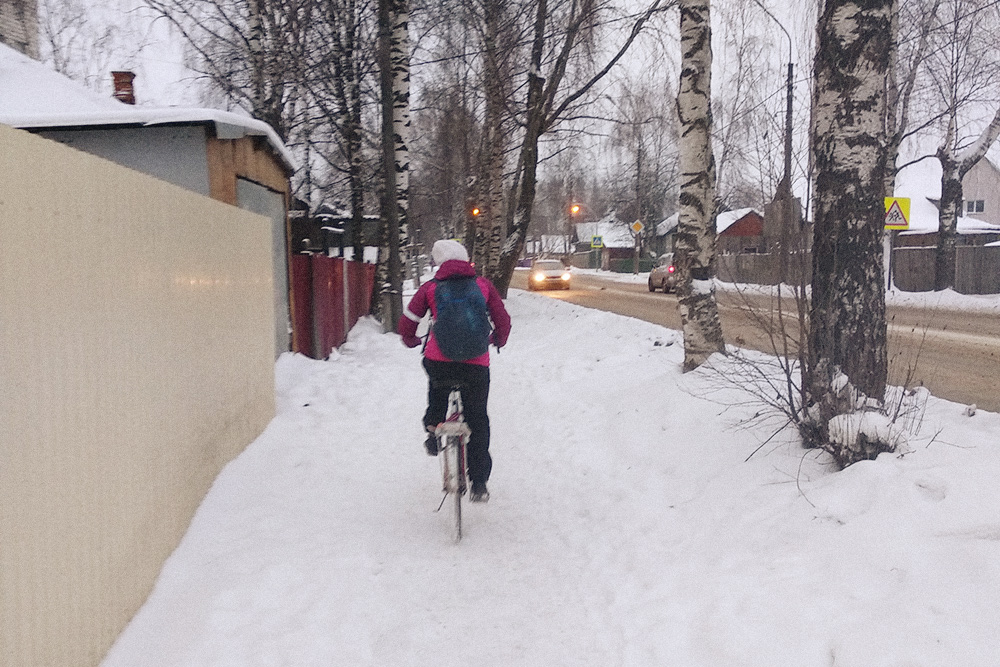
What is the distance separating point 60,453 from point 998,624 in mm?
3298

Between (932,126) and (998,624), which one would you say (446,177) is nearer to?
(932,126)

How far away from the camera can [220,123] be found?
7074 millimetres

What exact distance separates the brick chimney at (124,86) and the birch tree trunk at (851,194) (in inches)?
411

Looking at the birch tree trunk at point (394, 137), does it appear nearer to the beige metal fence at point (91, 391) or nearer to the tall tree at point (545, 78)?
the tall tree at point (545, 78)

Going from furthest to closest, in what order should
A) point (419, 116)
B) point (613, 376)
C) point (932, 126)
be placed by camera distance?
point (419, 116), point (932, 126), point (613, 376)

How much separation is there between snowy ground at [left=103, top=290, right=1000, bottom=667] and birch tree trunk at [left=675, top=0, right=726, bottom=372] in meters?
1.25

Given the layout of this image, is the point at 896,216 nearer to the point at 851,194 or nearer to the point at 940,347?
the point at 940,347

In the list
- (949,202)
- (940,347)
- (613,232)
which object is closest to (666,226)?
(613,232)

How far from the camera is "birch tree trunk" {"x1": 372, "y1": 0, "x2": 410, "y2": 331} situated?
511 inches

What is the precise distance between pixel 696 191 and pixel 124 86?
9024 millimetres

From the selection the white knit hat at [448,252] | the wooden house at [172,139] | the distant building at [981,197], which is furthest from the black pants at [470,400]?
the distant building at [981,197]

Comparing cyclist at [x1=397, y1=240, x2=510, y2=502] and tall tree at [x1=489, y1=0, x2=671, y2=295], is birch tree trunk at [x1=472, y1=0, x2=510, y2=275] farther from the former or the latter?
cyclist at [x1=397, y1=240, x2=510, y2=502]

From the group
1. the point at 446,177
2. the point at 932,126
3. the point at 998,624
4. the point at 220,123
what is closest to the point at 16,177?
the point at 998,624

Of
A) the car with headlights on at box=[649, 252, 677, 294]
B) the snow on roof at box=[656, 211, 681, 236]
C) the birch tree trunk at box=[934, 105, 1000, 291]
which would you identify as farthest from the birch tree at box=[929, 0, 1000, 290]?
the snow on roof at box=[656, 211, 681, 236]
